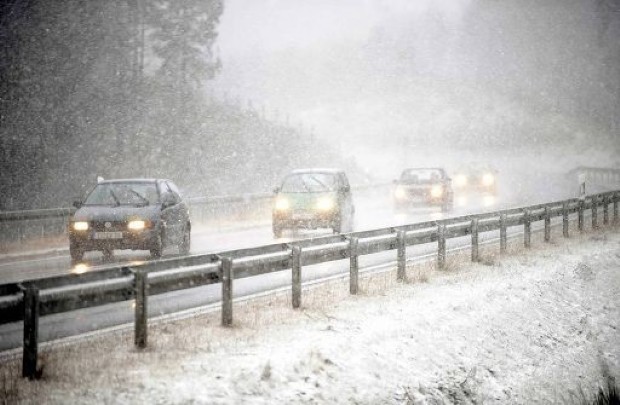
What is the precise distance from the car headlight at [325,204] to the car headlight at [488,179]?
20.4m

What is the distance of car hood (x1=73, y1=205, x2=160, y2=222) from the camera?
11.0 meters

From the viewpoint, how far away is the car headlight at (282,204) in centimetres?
1525

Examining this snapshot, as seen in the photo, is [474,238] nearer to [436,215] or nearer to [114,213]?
[114,213]

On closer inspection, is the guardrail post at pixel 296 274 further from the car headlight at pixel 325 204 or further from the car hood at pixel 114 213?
the car headlight at pixel 325 204

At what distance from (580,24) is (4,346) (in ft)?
442

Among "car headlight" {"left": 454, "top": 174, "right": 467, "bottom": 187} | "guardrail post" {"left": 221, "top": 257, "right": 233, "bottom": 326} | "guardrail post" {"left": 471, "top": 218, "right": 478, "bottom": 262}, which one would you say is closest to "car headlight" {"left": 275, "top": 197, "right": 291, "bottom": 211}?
"guardrail post" {"left": 471, "top": 218, "right": 478, "bottom": 262}

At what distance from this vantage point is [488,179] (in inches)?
1299

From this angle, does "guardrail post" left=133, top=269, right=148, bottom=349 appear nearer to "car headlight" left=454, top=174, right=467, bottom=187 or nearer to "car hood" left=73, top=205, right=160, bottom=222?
"car hood" left=73, top=205, right=160, bottom=222

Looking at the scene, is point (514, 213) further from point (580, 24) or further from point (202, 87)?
point (580, 24)

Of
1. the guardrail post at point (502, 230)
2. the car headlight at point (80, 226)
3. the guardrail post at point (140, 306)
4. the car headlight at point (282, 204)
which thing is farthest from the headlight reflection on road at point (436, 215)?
the guardrail post at point (140, 306)

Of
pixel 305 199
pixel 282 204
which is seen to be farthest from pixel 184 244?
pixel 305 199

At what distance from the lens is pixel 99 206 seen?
1152 centimetres

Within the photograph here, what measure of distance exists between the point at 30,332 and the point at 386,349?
3922 millimetres

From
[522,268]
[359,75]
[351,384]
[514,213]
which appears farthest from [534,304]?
[359,75]
